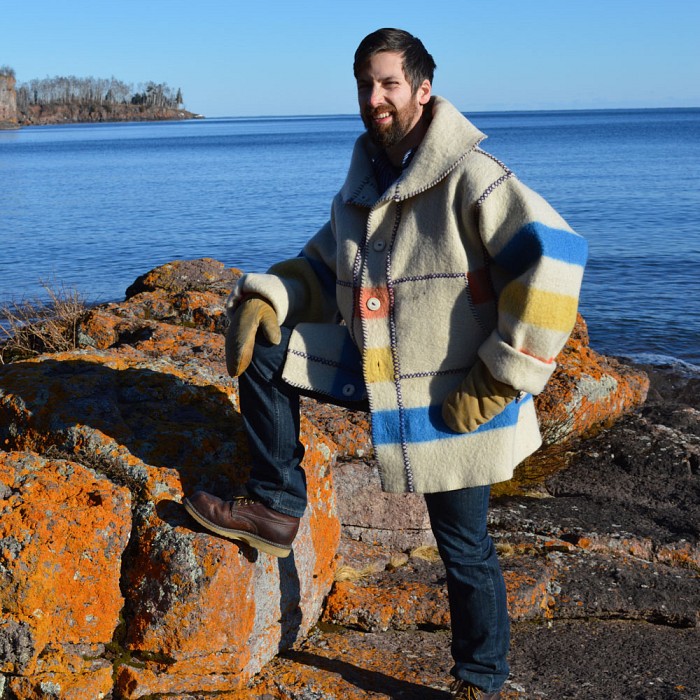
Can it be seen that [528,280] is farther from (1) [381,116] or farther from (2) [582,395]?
(2) [582,395]

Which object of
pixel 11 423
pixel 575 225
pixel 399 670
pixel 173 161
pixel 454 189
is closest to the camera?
pixel 454 189

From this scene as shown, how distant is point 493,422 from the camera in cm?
292

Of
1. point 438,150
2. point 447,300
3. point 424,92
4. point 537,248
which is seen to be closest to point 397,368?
point 447,300

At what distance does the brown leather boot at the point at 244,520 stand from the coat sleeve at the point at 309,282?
0.70 metres

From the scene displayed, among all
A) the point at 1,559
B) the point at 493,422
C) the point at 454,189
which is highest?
the point at 454,189

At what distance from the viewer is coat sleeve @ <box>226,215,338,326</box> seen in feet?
10.9

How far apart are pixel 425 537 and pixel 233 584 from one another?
5.15 ft

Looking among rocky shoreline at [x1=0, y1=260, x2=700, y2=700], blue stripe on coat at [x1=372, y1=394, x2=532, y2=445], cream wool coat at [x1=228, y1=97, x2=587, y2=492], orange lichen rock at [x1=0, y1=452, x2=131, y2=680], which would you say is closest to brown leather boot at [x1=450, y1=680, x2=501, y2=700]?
rocky shoreline at [x1=0, y1=260, x2=700, y2=700]

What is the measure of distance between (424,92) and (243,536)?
5.62 ft

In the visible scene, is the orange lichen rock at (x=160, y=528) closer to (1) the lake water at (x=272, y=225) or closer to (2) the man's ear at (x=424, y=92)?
(2) the man's ear at (x=424, y=92)

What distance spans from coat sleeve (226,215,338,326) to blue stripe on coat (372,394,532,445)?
0.60 meters

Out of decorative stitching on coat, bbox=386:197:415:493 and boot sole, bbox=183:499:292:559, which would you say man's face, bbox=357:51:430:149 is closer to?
decorative stitching on coat, bbox=386:197:415:493

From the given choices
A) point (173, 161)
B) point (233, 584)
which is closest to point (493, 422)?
point (233, 584)

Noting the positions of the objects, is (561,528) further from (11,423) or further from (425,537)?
(11,423)
